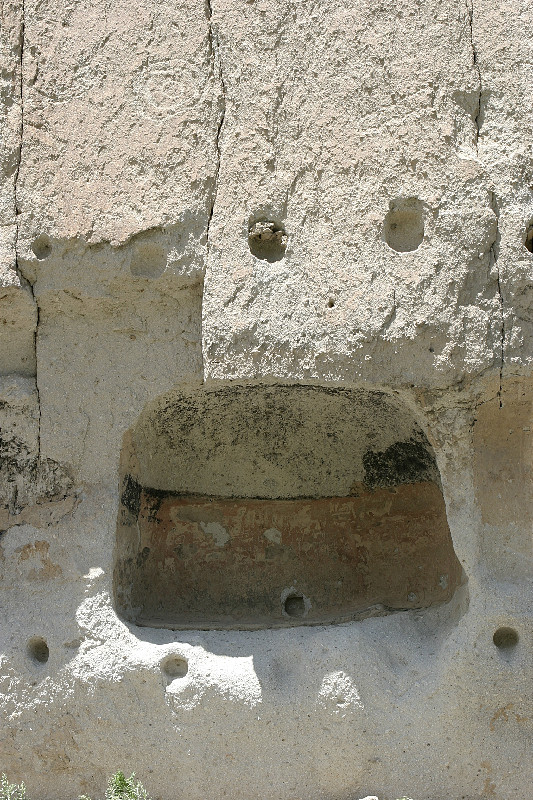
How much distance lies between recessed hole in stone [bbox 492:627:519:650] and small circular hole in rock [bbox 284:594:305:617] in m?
0.85

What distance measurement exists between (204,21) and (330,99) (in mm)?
480

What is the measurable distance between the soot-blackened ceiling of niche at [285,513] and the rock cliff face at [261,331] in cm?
31

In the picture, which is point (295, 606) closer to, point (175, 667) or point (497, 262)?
point (175, 667)

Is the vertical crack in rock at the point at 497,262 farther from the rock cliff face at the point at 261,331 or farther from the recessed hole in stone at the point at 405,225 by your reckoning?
the recessed hole in stone at the point at 405,225

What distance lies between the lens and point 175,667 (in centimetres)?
252

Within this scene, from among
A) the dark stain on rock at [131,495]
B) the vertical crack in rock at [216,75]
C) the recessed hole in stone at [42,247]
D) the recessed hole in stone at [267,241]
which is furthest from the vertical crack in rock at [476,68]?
the dark stain on rock at [131,495]

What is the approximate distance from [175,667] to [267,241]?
1.32 m

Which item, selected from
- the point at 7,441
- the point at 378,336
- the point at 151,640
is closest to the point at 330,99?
the point at 378,336

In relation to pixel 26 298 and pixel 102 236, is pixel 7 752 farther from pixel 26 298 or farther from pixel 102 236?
pixel 102 236

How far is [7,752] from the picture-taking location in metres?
2.51

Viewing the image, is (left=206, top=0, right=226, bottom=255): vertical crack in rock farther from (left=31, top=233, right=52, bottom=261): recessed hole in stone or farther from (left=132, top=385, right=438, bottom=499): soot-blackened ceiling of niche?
(left=132, top=385, right=438, bottom=499): soot-blackened ceiling of niche

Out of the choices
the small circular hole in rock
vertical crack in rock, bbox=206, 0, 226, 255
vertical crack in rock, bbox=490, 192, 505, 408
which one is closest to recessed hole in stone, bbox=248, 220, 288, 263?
vertical crack in rock, bbox=206, 0, 226, 255

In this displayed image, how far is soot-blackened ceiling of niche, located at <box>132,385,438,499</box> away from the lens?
2941mm

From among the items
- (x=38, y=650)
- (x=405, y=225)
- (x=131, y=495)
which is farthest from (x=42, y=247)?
(x=38, y=650)
